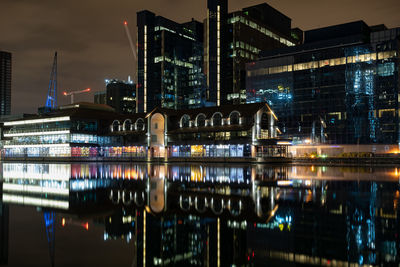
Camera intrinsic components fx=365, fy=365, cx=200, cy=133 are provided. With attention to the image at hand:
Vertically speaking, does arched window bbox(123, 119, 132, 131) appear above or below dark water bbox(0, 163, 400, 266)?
above

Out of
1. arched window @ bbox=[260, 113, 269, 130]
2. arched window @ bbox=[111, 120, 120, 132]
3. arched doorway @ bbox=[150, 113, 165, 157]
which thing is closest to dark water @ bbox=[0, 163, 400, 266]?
arched window @ bbox=[260, 113, 269, 130]

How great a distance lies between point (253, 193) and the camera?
23062mm

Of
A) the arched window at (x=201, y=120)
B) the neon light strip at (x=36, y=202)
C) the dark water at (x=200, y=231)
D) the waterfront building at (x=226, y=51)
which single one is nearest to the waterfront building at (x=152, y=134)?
the arched window at (x=201, y=120)

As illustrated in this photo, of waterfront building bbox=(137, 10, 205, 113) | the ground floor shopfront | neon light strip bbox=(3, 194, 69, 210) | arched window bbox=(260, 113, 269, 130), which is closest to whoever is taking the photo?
neon light strip bbox=(3, 194, 69, 210)

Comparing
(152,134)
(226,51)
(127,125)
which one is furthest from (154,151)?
(226,51)

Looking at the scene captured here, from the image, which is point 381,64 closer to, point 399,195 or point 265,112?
point 265,112

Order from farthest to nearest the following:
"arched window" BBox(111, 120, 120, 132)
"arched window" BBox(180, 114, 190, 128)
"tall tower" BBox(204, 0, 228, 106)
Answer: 1. "tall tower" BBox(204, 0, 228, 106)
2. "arched window" BBox(111, 120, 120, 132)
3. "arched window" BBox(180, 114, 190, 128)

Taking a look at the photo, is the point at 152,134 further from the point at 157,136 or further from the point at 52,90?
the point at 52,90

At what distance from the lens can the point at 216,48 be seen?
16475 cm

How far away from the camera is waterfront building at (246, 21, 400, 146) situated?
9900 centimetres

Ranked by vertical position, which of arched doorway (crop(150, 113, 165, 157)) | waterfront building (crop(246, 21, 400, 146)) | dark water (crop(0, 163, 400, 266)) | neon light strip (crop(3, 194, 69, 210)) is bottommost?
neon light strip (crop(3, 194, 69, 210))

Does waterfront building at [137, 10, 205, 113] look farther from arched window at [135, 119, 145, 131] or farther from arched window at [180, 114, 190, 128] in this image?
arched window at [180, 114, 190, 128]

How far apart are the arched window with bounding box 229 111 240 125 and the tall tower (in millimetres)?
77528

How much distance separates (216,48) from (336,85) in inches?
2787
